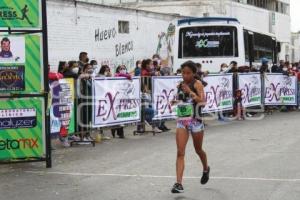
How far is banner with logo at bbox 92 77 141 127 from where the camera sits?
13938mm

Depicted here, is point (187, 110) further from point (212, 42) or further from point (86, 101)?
point (212, 42)

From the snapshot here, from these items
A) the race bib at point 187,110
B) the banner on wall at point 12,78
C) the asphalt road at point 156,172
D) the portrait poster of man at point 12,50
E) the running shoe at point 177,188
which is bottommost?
the asphalt road at point 156,172

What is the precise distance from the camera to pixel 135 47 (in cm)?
2725

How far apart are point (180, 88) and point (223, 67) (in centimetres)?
1373

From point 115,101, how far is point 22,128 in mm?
4497

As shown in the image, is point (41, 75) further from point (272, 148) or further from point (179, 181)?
point (272, 148)

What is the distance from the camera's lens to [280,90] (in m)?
22.9

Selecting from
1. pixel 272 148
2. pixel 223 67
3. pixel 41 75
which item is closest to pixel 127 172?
pixel 41 75

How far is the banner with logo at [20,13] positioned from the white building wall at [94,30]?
10906mm

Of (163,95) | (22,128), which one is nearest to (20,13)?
(22,128)

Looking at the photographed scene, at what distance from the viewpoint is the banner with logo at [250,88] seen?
20.9 metres

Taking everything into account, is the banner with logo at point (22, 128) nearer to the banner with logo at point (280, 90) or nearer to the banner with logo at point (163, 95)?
the banner with logo at point (163, 95)

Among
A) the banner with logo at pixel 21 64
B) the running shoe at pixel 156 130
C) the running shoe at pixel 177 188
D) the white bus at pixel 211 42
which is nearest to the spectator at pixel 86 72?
the running shoe at pixel 156 130

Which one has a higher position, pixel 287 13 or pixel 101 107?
pixel 287 13
